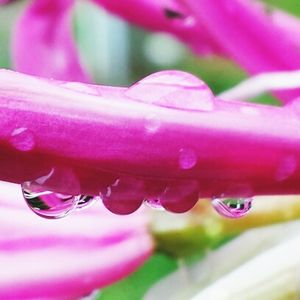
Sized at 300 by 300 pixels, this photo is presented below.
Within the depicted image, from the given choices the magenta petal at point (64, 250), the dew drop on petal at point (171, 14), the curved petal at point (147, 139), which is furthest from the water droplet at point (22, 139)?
the dew drop on petal at point (171, 14)

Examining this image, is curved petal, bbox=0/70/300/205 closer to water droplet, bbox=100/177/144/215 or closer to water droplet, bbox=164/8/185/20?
water droplet, bbox=100/177/144/215

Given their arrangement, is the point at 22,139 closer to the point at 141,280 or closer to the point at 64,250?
the point at 64,250

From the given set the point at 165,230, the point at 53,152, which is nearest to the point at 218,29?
the point at 165,230

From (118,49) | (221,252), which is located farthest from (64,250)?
(118,49)

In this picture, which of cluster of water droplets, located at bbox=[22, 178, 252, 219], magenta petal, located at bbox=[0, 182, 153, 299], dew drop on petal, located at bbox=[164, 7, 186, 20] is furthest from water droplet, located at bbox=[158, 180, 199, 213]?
dew drop on petal, located at bbox=[164, 7, 186, 20]

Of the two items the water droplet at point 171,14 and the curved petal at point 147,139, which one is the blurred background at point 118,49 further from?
the curved petal at point 147,139

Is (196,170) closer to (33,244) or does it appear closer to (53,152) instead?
(53,152)
